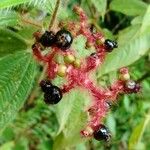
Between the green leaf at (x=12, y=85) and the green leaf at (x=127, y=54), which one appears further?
the green leaf at (x=127, y=54)

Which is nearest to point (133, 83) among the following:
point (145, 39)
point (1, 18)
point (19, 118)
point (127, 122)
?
point (1, 18)

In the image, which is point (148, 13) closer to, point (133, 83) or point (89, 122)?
point (133, 83)

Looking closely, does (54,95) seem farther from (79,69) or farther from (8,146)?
(8,146)

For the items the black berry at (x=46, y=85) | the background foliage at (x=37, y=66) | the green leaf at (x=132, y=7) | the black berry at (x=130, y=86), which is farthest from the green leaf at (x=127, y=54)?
the black berry at (x=46, y=85)

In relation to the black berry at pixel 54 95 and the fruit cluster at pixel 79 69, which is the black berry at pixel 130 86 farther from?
the black berry at pixel 54 95

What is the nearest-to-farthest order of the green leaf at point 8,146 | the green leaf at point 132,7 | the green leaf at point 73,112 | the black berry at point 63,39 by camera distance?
the black berry at point 63,39 → the green leaf at point 73,112 → the green leaf at point 132,7 → the green leaf at point 8,146

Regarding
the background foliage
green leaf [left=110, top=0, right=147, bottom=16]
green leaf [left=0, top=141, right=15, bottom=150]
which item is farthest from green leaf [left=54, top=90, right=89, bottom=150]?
green leaf [left=0, top=141, right=15, bottom=150]

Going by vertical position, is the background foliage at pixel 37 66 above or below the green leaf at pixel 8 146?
above

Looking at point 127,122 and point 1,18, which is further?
point 127,122
